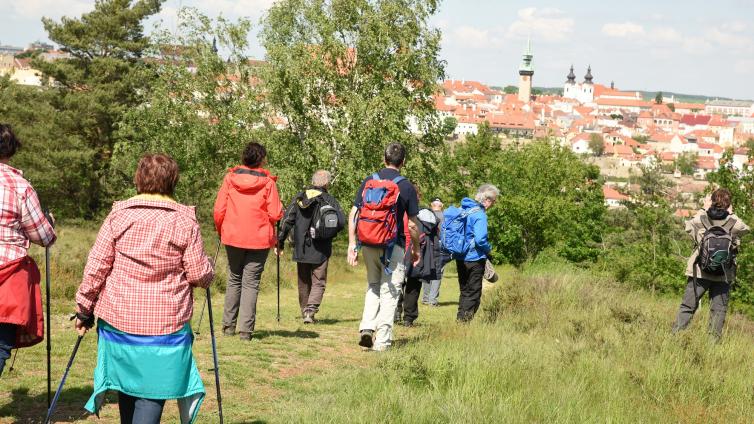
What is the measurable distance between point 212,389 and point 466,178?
127ft

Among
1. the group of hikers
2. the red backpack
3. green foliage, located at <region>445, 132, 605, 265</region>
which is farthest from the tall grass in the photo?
green foliage, located at <region>445, 132, 605, 265</region>

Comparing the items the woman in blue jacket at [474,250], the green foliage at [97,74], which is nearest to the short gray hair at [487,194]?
the woman in blue jacket at [474,250]

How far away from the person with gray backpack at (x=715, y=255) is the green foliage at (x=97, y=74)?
107 feet

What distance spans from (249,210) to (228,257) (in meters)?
0.53

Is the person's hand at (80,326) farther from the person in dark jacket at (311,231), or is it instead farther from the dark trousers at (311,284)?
the dark trousers at (311,284)

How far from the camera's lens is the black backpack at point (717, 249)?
26.1ft

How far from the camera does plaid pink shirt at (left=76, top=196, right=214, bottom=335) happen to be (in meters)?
3.74

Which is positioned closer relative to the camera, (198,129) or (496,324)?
(496,324)

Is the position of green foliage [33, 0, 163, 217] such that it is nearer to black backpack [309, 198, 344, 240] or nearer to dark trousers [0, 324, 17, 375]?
black backpack [309, 198, 344, 240]

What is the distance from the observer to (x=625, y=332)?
804cm

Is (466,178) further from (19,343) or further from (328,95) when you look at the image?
(19,343)

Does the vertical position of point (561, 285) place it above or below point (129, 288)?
below

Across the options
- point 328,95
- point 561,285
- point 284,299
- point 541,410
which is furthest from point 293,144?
point 541,410

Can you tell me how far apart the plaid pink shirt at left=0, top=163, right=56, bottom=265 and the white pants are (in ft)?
9.68
